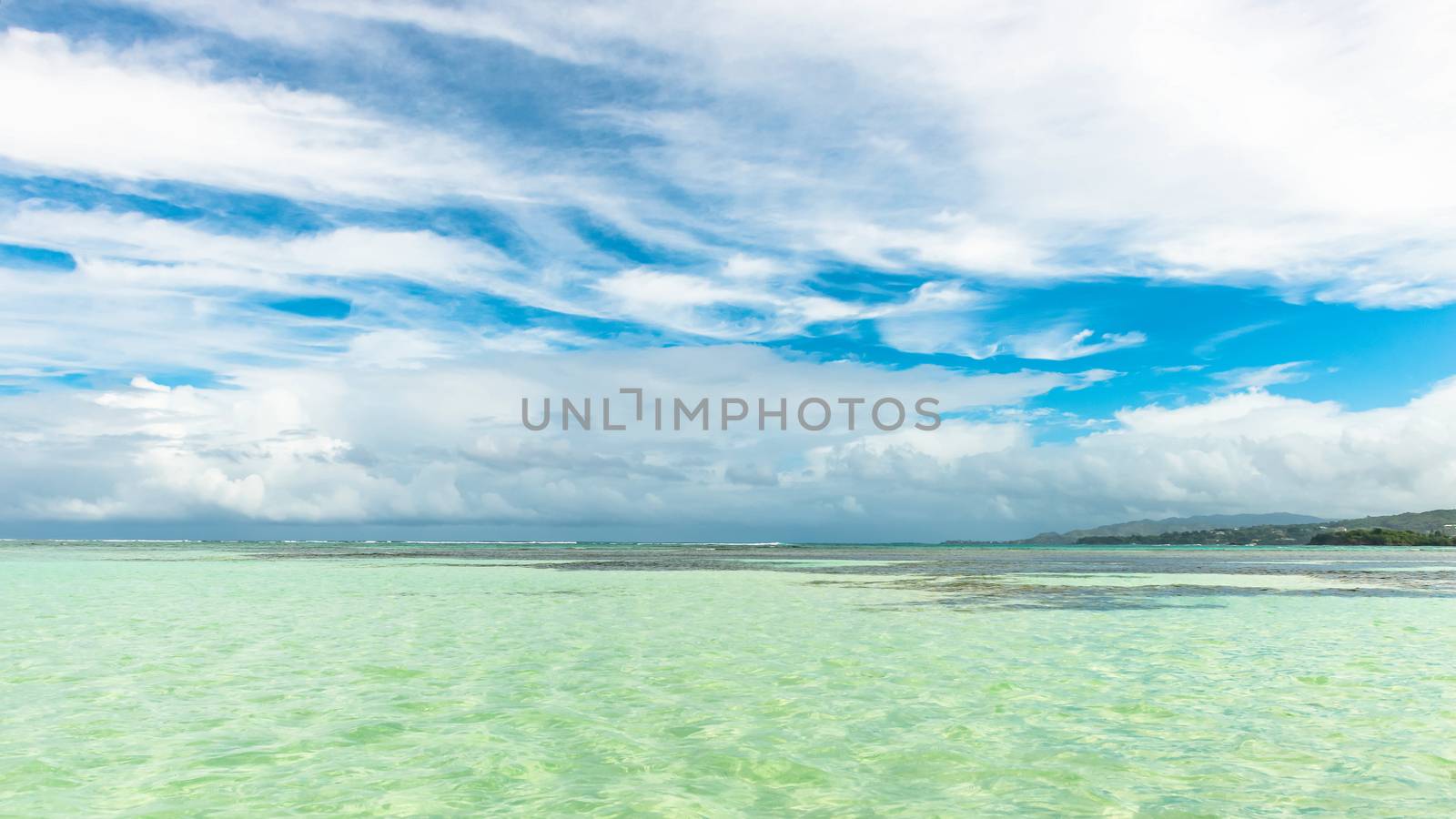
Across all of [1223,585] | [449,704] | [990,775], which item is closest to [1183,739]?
[990,775]

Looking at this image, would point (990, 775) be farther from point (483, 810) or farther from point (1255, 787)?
point (483, 810)

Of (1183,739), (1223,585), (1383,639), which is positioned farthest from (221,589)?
(1223,585)

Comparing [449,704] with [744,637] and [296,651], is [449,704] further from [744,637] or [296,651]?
[744,637]

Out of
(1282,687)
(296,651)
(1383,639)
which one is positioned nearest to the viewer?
(1282,687)

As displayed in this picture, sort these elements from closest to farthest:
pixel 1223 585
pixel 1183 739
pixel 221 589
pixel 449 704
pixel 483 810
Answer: pixel 483 810
pixel 1183 739
pixel 449 704
pixel 221 589
pixel 1223 585

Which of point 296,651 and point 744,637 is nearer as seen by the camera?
point 296,651

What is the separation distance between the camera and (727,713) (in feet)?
45.1

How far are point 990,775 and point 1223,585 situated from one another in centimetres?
4361

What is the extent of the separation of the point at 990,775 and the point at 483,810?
234 inches

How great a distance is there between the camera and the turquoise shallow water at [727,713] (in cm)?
988

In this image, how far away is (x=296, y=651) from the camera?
66.0 ft

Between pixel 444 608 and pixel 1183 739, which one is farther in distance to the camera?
pixel 444 608

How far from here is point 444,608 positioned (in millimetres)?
31188

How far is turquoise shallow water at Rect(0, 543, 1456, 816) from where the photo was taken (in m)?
9.88
